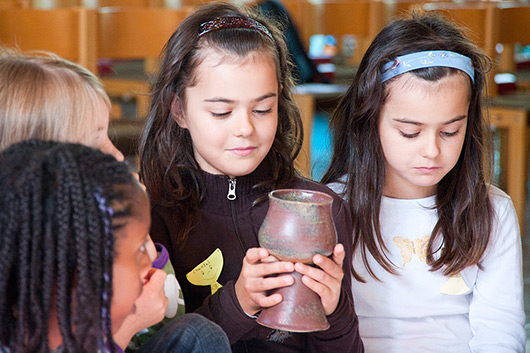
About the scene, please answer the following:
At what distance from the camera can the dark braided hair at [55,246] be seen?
976 millimetres

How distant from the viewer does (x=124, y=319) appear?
113 centimetres

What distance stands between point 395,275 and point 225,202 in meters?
0.48

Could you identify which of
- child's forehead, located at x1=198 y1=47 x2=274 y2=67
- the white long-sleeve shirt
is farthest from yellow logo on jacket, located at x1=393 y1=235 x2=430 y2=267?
child's forehead, located at x1=198 y1=47 x2=274 y2=67

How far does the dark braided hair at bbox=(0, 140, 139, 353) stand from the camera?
0.98 m

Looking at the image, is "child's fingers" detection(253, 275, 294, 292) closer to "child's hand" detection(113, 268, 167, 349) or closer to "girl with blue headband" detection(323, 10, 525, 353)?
"child's hand" detection(113, 268, 167, 349)

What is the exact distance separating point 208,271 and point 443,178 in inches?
26.4

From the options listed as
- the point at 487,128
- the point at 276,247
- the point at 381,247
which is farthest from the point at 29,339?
the point at 487,128

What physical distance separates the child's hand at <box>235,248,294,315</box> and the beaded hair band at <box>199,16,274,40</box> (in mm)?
564

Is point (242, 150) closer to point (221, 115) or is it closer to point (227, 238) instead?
point (221, 115)

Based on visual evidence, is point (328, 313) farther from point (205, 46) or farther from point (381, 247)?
point (205, 46)

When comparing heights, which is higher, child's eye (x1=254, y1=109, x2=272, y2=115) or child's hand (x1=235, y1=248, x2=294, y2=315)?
child's eye (x1=254, y1=109, x2=272, y2=115)

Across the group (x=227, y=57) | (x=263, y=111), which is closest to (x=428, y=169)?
(x=263, y=111)

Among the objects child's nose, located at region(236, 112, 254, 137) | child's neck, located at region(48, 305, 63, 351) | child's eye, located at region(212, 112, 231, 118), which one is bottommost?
child's neck, located at region(48, 305, 63, 351)

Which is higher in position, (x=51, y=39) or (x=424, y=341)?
(x=51, y=39)
